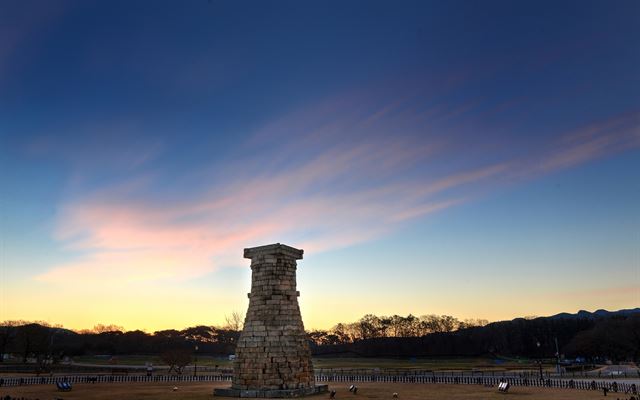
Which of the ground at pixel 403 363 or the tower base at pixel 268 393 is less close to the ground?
the tower base at pixel 268 393

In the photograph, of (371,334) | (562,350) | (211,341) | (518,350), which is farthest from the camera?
(211,341)

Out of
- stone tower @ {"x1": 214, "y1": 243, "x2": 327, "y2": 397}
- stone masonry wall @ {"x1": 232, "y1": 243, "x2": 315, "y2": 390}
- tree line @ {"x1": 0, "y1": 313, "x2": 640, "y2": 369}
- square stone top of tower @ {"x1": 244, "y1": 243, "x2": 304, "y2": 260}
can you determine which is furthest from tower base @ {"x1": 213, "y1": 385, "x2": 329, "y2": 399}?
tree line @ {"x1": 0, "y1": 313, "x2": 640, "y2": 369}

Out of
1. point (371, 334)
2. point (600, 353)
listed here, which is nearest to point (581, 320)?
point (600, 353)

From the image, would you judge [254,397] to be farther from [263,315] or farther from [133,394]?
[133,394]

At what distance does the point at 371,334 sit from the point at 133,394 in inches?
4938

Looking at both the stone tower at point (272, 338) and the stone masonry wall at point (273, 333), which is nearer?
the stone tower at point (272, 338)

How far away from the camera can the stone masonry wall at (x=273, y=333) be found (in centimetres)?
3075

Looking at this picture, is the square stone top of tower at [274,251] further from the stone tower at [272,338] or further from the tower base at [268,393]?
the tower base at [268,393]

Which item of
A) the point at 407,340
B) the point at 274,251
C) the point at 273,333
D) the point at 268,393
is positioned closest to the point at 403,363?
the point at 407,340

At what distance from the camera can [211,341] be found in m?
167

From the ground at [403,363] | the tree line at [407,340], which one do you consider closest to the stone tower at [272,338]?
the tree line at [407,340]

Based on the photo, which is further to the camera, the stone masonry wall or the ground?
the ground

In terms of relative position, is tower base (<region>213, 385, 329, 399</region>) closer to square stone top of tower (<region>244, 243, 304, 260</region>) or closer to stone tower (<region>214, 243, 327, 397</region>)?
stone tower (<region>214, 243, 327, 397</region>)

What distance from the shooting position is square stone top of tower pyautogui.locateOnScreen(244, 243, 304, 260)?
3250cm
